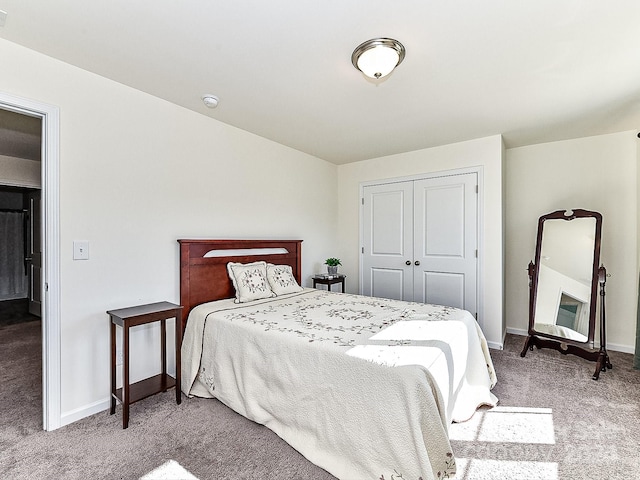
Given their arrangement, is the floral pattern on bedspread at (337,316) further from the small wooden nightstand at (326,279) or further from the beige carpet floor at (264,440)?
the small wooden nightstand at (326,279)

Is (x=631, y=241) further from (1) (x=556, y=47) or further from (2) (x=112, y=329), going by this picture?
(2) (x=112, y=329)

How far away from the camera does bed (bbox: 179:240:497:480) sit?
158 centimetres

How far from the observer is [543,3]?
1580mm

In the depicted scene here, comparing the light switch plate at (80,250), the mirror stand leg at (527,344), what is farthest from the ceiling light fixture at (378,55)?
the mirror stand leg at (527,344)

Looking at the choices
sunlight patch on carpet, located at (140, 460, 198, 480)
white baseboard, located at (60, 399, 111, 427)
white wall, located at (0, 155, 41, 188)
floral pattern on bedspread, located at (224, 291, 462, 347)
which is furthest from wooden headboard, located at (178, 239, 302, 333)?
white wall, located at (0, 155, 41, 188)

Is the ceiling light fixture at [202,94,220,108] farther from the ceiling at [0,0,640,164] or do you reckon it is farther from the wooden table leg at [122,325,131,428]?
the wooden table leg at [122,325,131,428]

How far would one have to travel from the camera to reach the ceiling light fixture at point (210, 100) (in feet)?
8.59

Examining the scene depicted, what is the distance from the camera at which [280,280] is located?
3348mm

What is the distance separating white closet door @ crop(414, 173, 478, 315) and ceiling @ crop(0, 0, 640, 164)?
0.89m

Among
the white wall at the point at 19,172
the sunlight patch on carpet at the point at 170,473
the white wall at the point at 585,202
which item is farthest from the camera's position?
the white wall at the point at 19,172

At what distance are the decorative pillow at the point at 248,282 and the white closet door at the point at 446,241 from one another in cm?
204

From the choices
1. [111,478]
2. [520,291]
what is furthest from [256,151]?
[520,291]

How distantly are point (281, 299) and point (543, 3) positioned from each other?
274cm

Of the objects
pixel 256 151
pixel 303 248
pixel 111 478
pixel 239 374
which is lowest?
pixel 111 478
